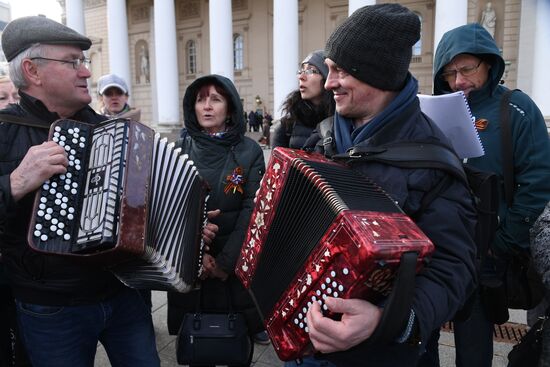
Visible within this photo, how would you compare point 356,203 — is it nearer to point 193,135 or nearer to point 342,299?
point 342,299

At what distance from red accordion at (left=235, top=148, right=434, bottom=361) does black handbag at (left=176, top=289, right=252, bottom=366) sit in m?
0.74

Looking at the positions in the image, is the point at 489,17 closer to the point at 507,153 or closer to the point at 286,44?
the point at 286,44

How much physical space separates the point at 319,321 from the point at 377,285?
0.66 ft

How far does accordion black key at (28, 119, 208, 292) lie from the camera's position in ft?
5.01

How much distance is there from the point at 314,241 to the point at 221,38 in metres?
21.5

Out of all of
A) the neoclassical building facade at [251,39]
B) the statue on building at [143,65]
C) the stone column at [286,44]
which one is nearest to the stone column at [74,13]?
the neoclassical building facade at [251,39]

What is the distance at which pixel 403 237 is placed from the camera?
1113 millimetres

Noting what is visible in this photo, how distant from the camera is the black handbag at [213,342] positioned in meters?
2.29

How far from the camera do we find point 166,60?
75.1 feet

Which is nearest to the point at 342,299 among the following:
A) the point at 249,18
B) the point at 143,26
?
the point at 249,18

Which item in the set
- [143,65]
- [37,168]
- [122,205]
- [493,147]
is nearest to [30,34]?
[37,168]

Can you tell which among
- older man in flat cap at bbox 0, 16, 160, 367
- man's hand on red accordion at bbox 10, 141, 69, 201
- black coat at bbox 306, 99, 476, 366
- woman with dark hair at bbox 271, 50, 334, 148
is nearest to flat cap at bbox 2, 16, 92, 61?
older man in flat cap at bbox 0, 16, 160, 367

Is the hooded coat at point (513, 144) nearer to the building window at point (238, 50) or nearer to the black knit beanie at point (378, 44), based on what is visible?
the black knit beanie at point (378, 44)

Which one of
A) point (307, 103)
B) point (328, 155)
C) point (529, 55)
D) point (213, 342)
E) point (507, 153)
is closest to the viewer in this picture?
point (328, 155)
